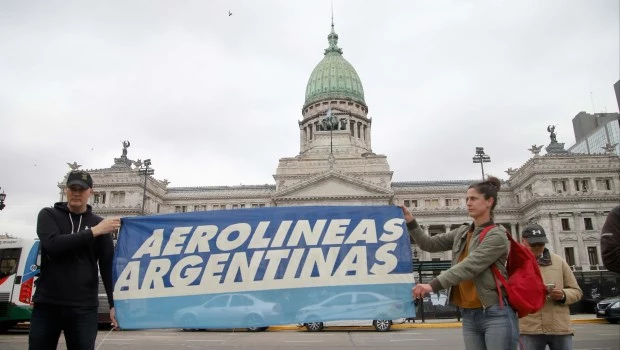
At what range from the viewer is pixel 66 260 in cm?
498

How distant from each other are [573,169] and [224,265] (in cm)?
6514

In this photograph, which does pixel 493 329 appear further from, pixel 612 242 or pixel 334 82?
pixel 334 82

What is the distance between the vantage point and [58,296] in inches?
191

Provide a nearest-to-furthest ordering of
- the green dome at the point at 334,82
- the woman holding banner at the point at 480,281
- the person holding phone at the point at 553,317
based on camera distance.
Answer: the woman holding banner at the point at 480,281 < the person holding phone at the point at 553,317 < the green dome at the point at 334,82

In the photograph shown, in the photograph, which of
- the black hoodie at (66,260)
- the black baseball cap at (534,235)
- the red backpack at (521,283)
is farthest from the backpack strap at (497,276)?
the black hoodie at (66,260)

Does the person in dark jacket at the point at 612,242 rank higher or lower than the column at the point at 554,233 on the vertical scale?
lower

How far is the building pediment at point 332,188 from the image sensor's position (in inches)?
2319

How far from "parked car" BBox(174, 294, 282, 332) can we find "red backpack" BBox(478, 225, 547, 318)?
Answer: 2.75 meters

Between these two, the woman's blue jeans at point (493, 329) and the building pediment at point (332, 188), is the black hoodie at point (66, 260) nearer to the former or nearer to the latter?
the woman's blue jeans at point (493, 329)

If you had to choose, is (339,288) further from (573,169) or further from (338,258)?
(573,169)

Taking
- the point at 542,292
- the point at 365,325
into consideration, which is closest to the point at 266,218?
the point at 542,292

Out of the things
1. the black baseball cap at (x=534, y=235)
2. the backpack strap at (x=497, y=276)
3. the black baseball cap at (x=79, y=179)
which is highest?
the black baseball cap at (x=79, y=179)

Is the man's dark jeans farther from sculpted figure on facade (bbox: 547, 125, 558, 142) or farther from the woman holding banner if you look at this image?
sculpted figure on facade (bbox: 547, 125, 558, 142)

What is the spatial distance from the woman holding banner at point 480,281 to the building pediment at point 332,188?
53409mm
